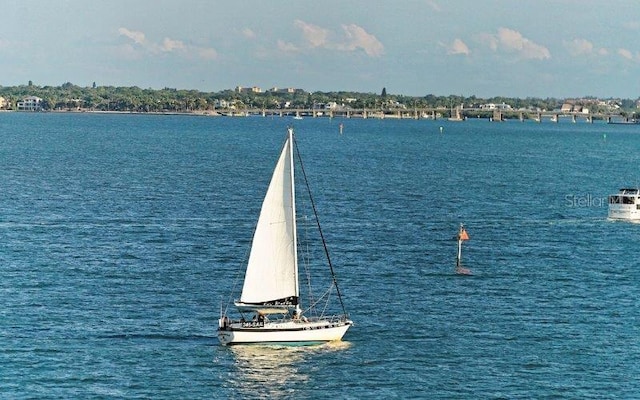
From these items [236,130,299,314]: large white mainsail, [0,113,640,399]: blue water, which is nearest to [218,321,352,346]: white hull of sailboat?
[0,113,640,399]: blue water

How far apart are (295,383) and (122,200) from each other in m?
90.0

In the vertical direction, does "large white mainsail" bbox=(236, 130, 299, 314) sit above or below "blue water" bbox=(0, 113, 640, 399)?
above

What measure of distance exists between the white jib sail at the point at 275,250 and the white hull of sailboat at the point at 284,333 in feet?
8.98

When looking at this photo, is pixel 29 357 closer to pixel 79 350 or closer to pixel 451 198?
pixel 79 350

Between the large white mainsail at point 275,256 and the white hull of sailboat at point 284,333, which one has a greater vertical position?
the large white mainsail at point 275,256

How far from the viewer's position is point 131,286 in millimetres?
94000

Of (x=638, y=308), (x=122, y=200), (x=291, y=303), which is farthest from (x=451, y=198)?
(x=291, y=303)

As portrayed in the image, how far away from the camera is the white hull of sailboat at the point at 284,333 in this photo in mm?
75375

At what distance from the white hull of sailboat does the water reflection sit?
0.45m

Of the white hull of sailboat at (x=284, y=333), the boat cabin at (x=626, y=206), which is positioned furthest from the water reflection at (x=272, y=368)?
the boat cabin at (x=626, y=206)

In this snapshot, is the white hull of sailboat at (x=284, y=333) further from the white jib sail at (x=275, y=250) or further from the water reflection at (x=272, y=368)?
the white jib sail at (x=275, y=250)

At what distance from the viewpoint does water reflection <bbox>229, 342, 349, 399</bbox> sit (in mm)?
67500

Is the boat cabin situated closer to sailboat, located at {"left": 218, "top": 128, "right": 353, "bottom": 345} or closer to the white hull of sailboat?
sailboat, located at {"left": 218, "top": 128, "right": 353, "bottom": 345}

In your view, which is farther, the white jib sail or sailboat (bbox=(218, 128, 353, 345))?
the white jib sail
